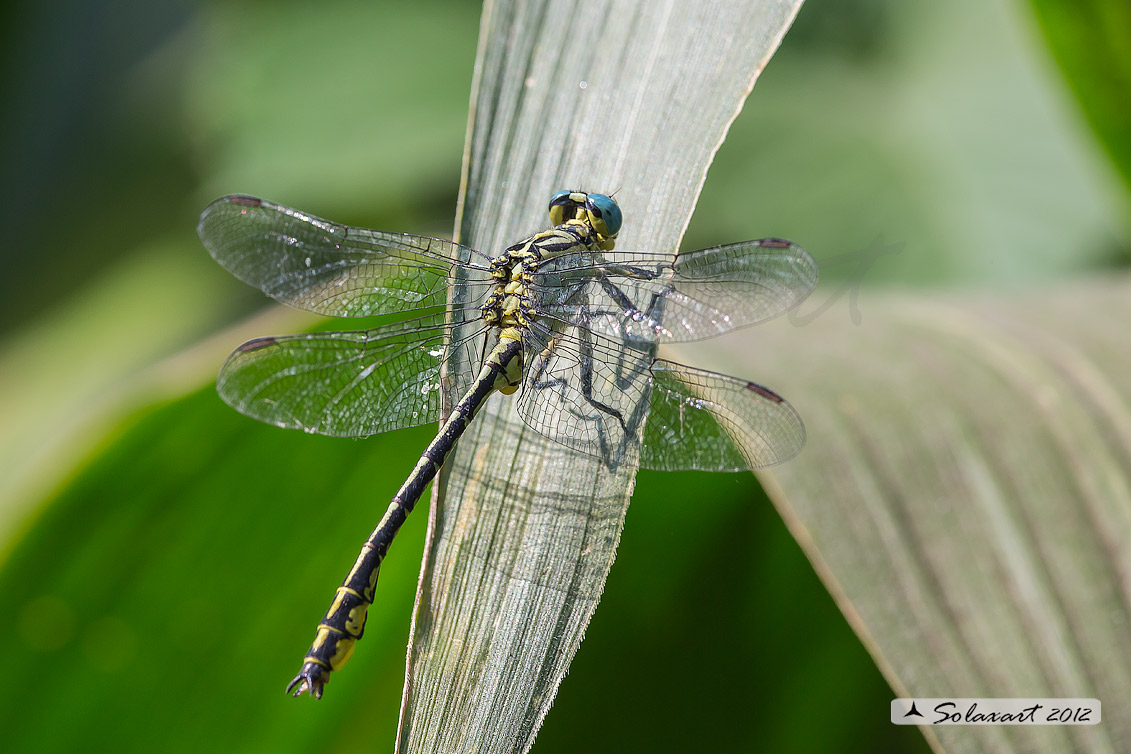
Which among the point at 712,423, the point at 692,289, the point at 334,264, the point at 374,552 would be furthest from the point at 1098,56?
the point at 374,552

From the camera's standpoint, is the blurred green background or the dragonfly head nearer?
the blurred green background

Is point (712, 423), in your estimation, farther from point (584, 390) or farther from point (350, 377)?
point (350, 377)

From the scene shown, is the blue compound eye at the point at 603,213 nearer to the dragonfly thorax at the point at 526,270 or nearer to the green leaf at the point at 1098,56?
the dragonfly thorax at the point at 526,270

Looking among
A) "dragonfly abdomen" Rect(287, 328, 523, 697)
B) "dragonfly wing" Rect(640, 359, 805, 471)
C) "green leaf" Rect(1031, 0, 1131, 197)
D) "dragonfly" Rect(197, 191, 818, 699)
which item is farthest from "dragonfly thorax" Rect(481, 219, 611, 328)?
"green leaf" Rect(1031, 0, 1131, 197)

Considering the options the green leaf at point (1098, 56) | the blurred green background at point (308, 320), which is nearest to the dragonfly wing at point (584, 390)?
the blurred green background at point (308, 320)

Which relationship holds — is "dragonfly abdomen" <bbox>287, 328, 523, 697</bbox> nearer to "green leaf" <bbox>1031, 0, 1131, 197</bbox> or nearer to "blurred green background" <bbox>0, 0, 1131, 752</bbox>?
"blurred green background" <bbox>0, 0, 1131, 752</bbox>
